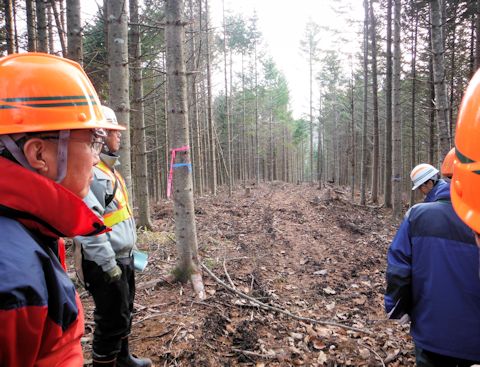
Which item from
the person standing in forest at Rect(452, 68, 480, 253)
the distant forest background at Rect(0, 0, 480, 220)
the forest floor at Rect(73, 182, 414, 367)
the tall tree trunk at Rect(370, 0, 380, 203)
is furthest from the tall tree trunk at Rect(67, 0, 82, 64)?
the tall tree trunk at Rect(370, 0, 380, 203)

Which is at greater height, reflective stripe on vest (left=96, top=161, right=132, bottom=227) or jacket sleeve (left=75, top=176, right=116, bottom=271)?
reflective stripe on vest (left=96, top=161, right=132, bottom=227)

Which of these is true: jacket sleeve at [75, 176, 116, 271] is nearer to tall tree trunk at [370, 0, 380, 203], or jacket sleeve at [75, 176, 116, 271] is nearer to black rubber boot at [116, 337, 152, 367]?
black rubber boot at [116, 337, 152, 367]

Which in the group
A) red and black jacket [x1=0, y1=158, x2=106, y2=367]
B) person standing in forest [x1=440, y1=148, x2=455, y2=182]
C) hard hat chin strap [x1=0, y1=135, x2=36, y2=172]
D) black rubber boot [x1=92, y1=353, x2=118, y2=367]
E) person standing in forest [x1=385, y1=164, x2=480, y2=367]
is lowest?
black rubber boot [x1=92, y1=353, x2=118, y2=367]

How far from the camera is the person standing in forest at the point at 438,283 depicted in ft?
7.25

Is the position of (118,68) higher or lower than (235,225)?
higher

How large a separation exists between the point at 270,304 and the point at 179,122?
3200mm

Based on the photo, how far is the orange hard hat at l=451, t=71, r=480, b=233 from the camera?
1.27 metres

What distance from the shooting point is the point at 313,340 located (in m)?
3.98

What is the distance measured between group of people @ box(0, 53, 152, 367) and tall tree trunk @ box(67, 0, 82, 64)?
504cm

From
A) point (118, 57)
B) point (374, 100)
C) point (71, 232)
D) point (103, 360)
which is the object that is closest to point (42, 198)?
point (71, 232)

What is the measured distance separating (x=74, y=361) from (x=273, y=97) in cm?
4051

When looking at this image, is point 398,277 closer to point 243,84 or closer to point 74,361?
point 74,361

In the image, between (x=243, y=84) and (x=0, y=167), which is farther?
(x=243, y=84)

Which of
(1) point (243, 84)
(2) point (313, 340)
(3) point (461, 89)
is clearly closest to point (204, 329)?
(2) point (313, 340)
